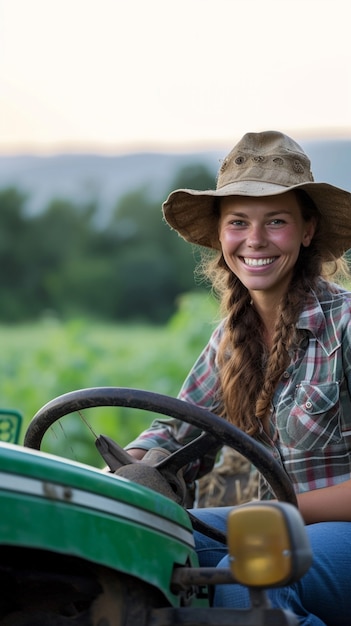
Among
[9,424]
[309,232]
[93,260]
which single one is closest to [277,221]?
[309,232]

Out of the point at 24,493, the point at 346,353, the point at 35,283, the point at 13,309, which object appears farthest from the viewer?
the point at 35,283

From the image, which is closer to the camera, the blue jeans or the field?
the blue jeans

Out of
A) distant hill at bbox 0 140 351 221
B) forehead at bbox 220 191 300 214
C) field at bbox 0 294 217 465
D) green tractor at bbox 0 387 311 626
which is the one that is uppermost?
distant hill at bbox 0 140 351 221

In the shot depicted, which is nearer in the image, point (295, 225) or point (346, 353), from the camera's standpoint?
point (346, 353)

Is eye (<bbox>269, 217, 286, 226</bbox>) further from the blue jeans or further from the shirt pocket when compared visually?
the blue jeans

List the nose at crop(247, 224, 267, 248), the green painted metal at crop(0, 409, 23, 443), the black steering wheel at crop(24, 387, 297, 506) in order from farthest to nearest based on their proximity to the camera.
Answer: the green painted metal at crop(0, 409, 23, 443)
the nose at crop(247, 224, 267, 248)
the black steering wheel at crop(24, 387, 297, 506)

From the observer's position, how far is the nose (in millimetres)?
2785

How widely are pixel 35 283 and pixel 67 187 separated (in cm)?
224

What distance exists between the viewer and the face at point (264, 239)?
2.80m

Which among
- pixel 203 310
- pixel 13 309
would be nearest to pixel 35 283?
pixel 13 309

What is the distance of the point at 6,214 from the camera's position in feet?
76.8

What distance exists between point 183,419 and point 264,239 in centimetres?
82

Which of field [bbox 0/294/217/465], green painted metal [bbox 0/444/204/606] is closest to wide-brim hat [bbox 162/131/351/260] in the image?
green painted metal [bbox 0/444/204/606]

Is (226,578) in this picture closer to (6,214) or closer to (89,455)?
(89,455)
